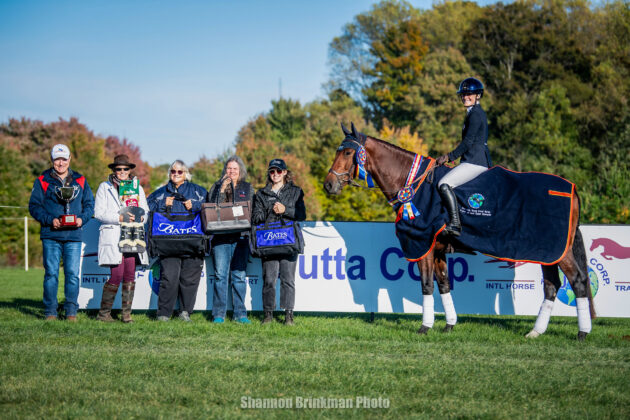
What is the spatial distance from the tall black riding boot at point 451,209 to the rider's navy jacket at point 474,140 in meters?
0.40

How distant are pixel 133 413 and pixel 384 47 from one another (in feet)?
149

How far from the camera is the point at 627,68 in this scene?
41.3 meters

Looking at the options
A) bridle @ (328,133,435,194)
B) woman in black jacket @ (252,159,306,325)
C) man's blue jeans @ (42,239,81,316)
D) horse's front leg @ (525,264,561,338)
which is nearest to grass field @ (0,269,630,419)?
horse's front leg @ (525,264,561,338)

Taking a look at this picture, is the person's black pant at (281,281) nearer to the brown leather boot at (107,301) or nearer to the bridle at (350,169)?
the bridle at (350,169)

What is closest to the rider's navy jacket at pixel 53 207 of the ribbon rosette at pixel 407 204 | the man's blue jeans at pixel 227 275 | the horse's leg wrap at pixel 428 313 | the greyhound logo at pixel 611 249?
the man's blue jeans at pixel 227 275

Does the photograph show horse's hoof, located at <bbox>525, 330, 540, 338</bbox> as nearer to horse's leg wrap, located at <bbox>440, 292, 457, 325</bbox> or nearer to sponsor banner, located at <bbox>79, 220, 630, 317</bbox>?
horse's leg wrap, located at <bbox>440, 292, 457, 325</bbox>

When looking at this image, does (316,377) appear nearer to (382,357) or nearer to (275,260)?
(382,357)

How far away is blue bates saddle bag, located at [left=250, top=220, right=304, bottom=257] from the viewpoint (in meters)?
8.72

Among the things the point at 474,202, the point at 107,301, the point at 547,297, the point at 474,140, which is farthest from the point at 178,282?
the point at 547,297

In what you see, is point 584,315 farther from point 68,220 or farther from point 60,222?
point 60,222

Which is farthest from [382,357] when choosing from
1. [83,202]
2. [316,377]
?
[83,202]

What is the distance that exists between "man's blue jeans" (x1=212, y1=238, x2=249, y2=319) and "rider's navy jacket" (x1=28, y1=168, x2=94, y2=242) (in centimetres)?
186

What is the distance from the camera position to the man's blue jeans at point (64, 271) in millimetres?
8711

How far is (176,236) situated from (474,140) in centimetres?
418
